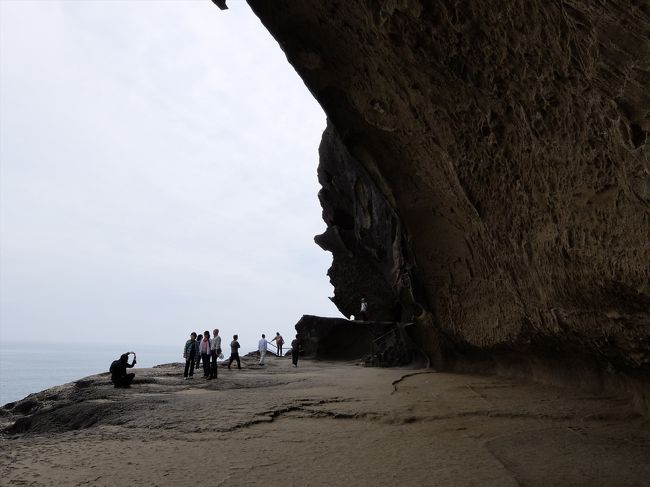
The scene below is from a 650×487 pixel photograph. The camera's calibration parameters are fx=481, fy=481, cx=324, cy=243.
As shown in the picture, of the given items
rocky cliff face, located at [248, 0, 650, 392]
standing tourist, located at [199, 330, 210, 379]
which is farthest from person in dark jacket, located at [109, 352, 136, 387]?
rocky cliff face, located at [248, 0, 650, 392]

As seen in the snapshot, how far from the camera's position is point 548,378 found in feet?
27.5

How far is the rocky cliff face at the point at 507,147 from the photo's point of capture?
4312 millimetres

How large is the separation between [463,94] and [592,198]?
2.30m

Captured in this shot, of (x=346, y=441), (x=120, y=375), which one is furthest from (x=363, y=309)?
(x=346, y=441)

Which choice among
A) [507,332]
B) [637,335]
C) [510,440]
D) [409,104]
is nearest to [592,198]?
[637,335]

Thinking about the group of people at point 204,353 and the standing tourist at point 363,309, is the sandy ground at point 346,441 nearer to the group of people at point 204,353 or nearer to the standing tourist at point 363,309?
the group of people at point 204,353

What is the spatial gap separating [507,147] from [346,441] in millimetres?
4275

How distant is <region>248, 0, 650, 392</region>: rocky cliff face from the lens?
431cm

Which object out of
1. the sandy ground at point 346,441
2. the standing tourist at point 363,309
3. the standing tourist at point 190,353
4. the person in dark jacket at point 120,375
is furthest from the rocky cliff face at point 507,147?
the standing tourist at point 363,309

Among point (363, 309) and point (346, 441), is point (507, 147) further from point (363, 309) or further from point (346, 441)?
point (363, 309)

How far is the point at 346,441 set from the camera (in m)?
5.20

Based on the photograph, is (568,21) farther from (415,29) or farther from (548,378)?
(548,378)

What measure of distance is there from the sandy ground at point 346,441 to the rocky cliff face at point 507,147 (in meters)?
1.32

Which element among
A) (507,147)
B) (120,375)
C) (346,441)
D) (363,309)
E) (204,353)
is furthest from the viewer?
(363,309)
